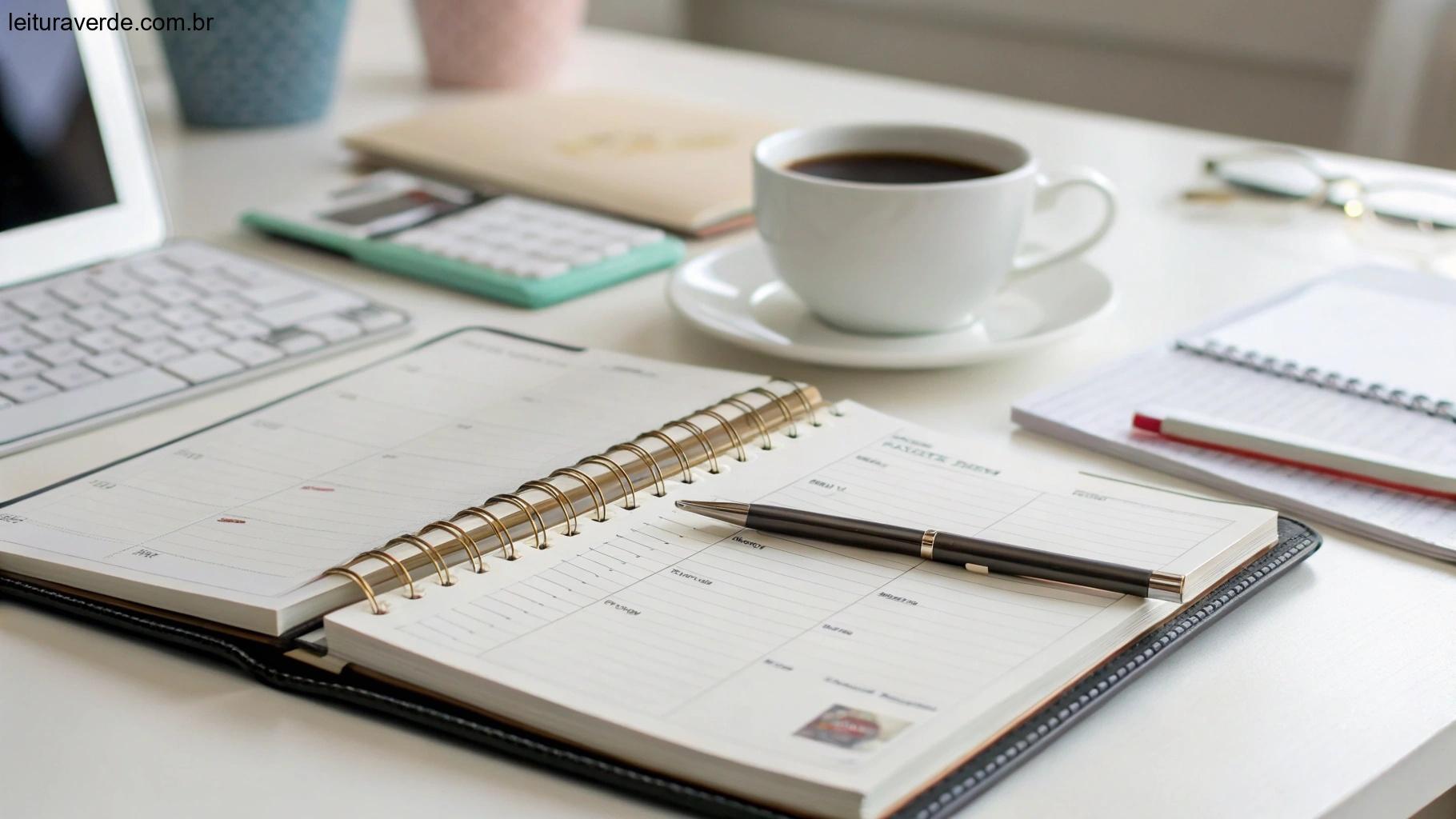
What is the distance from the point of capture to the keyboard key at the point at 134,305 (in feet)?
2.59

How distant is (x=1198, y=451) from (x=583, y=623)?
0.33m

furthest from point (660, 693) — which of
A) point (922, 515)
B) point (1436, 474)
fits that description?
point (1436, 474)

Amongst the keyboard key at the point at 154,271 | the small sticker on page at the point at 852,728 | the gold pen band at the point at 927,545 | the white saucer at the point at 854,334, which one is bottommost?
the small sticker on page at the point at 852,728

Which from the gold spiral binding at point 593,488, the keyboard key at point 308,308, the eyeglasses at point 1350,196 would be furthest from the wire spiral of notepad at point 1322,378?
the keyboard key at point 308,308

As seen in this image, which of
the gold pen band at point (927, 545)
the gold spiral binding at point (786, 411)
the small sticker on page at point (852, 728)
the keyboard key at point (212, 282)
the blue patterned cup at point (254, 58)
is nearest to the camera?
the small sticker on page at point (852, 728)

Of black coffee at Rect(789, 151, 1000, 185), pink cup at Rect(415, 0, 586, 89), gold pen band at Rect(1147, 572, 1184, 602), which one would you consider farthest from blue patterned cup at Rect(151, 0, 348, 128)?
gold pen band at Rect(1147, 572, 1184, 602)

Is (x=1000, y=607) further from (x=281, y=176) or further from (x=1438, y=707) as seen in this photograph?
(x=281, y=176)

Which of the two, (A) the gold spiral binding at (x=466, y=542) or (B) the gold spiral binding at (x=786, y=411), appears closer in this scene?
(A) the gold spiral binding at (x=466, y=542)

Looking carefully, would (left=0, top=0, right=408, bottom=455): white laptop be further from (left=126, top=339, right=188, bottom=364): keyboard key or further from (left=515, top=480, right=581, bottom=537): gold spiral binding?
(left=515, top=480, right=581, bottom=537): gold spiral binding

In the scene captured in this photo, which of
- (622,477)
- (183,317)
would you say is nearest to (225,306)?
(183,317)

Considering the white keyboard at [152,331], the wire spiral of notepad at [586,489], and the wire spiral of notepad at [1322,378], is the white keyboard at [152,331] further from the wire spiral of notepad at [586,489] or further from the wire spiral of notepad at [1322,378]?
the wire spiral of notepad at [1322,378]

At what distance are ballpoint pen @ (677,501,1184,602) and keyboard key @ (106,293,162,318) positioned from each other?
407 mm

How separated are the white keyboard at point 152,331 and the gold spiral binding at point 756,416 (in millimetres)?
262

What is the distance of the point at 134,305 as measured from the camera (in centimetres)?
80
